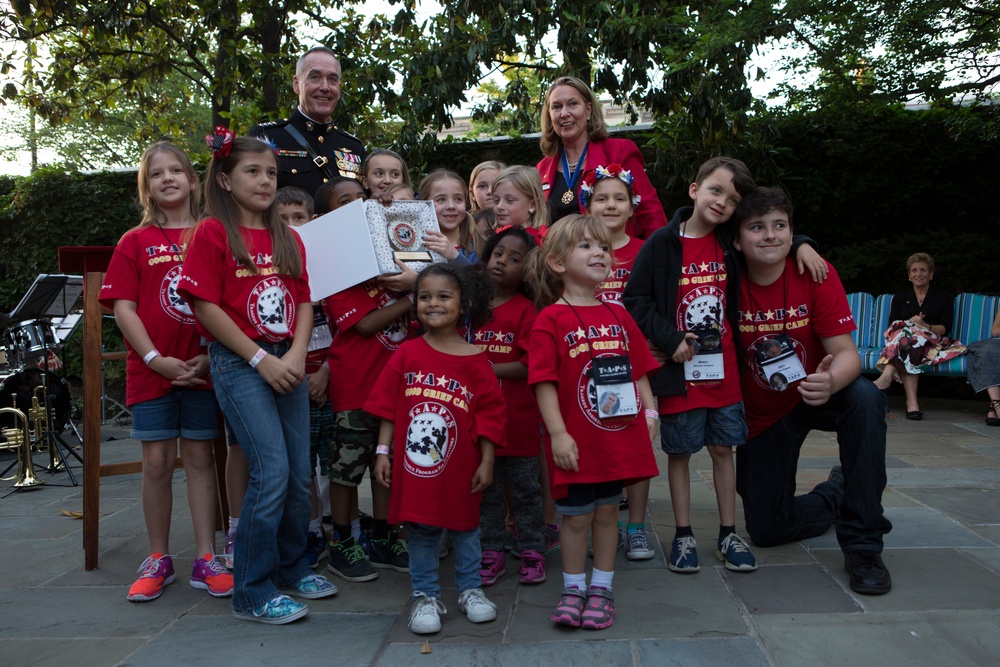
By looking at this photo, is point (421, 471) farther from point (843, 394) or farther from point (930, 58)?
point (930, 58)

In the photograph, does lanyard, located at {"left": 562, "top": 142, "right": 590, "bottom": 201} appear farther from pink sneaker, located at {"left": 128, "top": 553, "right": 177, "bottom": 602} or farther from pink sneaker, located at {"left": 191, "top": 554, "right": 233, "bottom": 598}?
pink sneaker, located at {"left": 128, "top": 553, "right": 177, "bottom": 602}

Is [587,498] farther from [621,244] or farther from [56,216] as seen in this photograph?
[56,216]

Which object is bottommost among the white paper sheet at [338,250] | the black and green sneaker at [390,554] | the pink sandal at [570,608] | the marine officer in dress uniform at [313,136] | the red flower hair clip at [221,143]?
the black and green sneaker at [390,554]

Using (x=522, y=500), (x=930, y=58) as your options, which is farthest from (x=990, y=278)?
(x=522, y=500)

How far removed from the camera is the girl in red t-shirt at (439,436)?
302 cm

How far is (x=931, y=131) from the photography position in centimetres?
892

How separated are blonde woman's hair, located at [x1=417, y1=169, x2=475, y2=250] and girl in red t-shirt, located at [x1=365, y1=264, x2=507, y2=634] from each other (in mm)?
846

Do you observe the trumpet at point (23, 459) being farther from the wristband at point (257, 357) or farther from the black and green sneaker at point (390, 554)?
the wristband at point (257, 357)

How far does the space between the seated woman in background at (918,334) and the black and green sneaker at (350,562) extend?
635 centimetres

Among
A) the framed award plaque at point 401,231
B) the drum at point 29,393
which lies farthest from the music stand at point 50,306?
the framed award plaque at point 401,231

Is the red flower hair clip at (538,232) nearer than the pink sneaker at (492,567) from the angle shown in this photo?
No

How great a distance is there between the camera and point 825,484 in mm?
4035

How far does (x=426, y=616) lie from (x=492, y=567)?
1.85 feet

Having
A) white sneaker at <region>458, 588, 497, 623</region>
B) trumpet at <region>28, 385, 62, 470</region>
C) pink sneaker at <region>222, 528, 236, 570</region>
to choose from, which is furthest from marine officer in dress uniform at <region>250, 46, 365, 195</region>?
trumpet at <region>28, 385, 62, 470</region>
